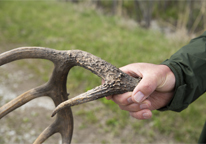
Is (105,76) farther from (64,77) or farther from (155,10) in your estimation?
(155,10)

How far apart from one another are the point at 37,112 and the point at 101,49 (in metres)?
2.41

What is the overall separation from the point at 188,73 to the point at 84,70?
3208mm

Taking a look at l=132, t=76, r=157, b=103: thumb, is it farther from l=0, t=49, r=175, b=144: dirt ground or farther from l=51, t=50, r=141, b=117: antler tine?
l=0, t=49, r=175, b=144: dirt ground

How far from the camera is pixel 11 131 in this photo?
315 centimetres

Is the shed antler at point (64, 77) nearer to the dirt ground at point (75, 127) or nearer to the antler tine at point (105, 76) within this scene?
the antler tine at point (105, 76)

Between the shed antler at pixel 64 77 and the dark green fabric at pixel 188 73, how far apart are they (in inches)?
14.2

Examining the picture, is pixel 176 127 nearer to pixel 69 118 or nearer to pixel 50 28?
pixel 69 118

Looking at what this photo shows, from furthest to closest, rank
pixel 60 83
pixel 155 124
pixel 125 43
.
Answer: pixel 125 43
pixel 155 124
pixel 60 83

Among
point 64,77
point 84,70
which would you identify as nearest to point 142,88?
point 64,77

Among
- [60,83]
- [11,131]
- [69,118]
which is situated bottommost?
[11,131]

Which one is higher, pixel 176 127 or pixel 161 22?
pixel 161 22

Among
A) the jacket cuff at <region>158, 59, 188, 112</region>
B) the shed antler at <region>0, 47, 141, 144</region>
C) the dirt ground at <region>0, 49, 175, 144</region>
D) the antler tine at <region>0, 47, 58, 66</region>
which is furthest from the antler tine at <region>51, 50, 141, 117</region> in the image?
the dirt ground at <region>0, 49, 175, 144</region>

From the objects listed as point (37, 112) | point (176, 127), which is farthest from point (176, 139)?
point (37, 112)

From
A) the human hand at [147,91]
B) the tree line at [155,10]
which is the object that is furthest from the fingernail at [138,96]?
the tree line at [155,10]
